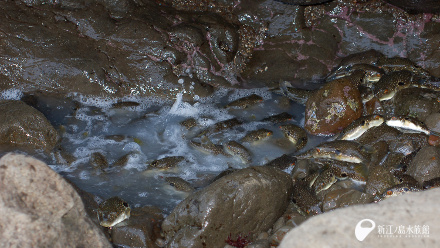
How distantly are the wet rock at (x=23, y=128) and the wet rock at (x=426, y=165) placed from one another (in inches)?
209

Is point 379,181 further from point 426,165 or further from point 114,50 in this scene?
point 114,50

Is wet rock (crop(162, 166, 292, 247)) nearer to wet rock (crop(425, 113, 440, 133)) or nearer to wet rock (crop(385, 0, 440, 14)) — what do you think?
wet rock (crop(425, 113, 440, 133))

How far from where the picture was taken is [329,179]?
5363mm

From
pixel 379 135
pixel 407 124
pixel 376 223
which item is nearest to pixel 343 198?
pixel 379 135

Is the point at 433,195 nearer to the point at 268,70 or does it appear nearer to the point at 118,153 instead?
the point at 118,153

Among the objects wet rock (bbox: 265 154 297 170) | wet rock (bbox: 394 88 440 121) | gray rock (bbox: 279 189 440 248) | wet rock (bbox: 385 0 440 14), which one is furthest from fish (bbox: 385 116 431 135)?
gray rock (bbox: 279 189 440 248)

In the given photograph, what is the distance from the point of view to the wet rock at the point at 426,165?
16.7 ft

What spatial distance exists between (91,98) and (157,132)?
1488 millimetres

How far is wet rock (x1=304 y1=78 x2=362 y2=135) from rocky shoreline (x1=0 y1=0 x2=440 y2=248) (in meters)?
0.02

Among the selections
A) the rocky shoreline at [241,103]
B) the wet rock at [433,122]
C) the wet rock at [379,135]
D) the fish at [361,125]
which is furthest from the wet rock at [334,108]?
the wet rock at [433,122]

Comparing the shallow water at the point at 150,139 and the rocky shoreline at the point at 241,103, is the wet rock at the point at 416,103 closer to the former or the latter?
the rocky shoreline at the point at 241,103

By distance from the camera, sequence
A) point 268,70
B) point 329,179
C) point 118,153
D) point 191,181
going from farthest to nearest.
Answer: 1. point 268,70
2. point 118,153
3. point 191,181
4. point 329,179

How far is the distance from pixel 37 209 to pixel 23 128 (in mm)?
3871

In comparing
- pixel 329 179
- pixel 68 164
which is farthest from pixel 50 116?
pixel 329 179
